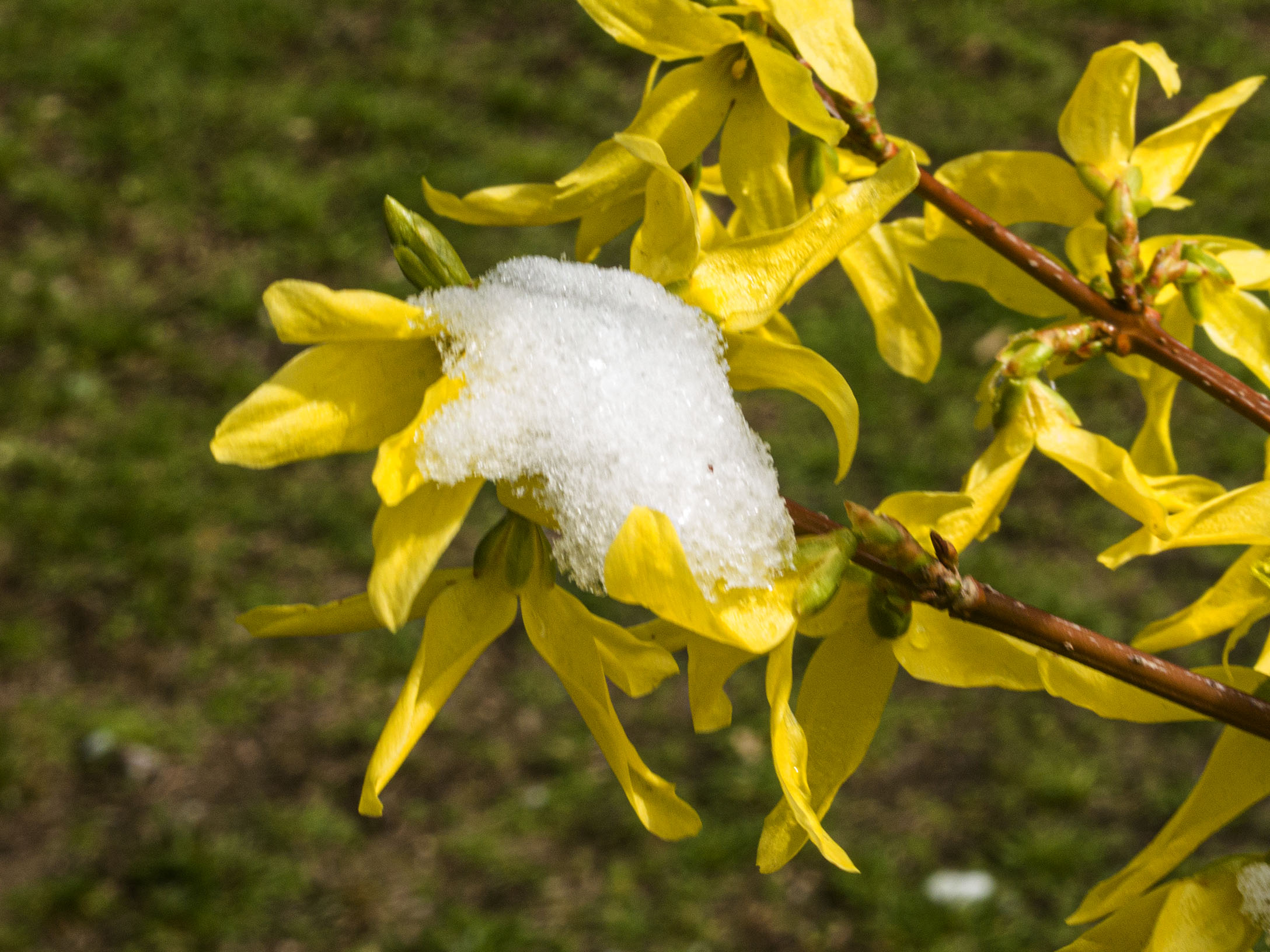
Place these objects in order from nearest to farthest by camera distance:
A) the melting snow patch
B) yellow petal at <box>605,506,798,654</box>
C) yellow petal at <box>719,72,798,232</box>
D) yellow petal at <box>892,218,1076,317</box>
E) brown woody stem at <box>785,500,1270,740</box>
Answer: yellow petal at <box>605,506,798,654</box> → brown woody stem at <box>785,500,1270,740</box> → yellow petal at <box>719,72,798,232</box> → yellow petal at <box>892,218,1076,317</box> → the melting snow patch

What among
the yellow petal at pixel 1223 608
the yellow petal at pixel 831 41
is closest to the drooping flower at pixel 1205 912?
the yellow petal at pixel 1223 608

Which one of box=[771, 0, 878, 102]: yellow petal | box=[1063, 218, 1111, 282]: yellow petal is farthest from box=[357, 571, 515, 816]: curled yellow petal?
box=[1063, 218, 1111, 282]: yellow petal

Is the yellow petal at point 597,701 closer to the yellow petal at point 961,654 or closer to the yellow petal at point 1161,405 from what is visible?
the yellow petal at point 961,654

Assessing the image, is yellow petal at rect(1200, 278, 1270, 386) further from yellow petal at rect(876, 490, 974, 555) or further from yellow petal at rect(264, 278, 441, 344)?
yellow petal at rect(264, 278, 441, 344)

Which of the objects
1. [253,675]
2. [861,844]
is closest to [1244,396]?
[861,844]

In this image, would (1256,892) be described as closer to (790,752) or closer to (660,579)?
(790,752)

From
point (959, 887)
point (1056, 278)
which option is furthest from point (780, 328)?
point (959, 887)

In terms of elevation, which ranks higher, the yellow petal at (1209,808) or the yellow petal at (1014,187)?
the yellow petal at (1014,187)
